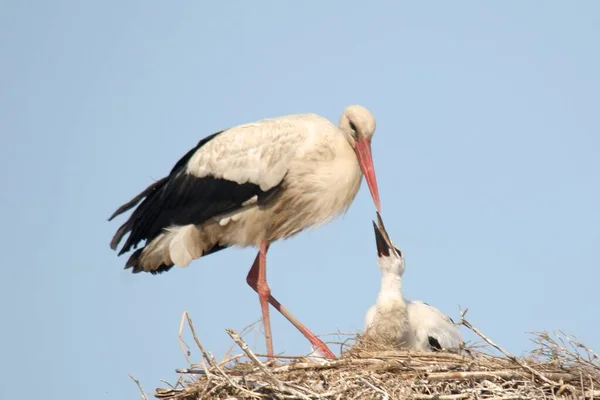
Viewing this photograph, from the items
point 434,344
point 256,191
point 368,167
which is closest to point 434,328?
point 434,344

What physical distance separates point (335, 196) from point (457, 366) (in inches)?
77.8

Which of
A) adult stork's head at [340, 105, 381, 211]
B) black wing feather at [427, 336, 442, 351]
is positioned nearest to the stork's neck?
black wing feather at [427, 336, 442, 351]

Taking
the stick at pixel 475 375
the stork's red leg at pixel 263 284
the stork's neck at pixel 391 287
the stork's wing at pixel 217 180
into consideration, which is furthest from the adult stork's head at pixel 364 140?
the stick at pixel 475 375

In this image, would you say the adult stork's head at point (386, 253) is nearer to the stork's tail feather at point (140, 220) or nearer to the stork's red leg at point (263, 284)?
the stork's red leg at point (263, 284)

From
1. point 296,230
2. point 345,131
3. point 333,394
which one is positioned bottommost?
point 333,394

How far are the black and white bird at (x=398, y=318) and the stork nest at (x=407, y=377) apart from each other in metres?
0.86

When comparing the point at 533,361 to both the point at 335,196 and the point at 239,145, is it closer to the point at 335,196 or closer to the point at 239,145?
the point at 335,196

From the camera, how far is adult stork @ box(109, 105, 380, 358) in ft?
29.2

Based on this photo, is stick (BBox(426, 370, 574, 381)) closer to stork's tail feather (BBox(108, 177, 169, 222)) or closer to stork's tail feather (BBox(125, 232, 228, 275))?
stork's tail feather (BBox(125, 232, 228, 275))

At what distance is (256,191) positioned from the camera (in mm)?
8977

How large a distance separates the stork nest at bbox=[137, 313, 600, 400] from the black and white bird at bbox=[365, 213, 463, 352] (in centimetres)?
86

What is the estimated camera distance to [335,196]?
8930 mm

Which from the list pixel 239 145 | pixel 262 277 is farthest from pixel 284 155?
pixel 262 277

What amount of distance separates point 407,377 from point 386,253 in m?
2.05
